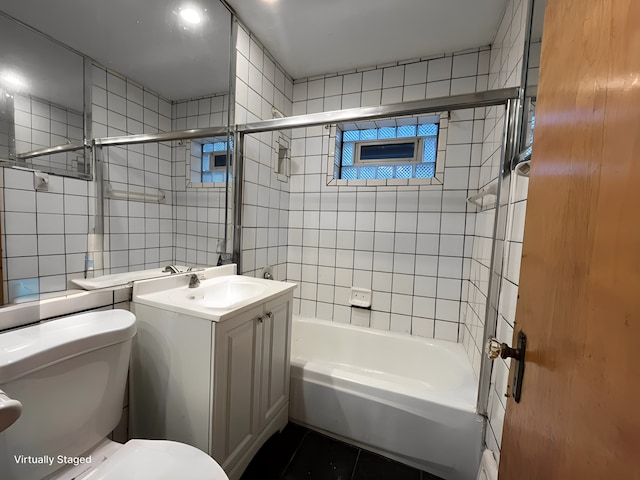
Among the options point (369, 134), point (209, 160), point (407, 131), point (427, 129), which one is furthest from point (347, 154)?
point (209, 160)

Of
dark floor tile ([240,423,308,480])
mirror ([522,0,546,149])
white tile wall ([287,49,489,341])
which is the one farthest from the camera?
white tile wall ([287,49,489,341])

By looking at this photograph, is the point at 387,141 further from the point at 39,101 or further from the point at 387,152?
the point at 39,101

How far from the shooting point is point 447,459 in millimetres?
1249

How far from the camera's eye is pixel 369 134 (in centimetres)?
224

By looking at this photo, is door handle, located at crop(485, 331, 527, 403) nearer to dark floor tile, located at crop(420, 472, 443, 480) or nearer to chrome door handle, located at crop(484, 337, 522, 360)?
chrome door handle, located at crop(484, 337, 522, 360)

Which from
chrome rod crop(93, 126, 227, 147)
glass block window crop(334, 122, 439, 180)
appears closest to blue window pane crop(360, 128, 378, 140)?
glass block window crop(334, 122, 439, 180)

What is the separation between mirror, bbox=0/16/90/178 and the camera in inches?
30.0

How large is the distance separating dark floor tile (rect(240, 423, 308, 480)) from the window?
148 cm

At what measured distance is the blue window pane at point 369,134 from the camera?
7.29 ft

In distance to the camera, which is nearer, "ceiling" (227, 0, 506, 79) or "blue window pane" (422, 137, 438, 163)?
"ceiling" (227, 0, 506, 79)

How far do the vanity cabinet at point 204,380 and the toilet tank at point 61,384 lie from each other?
17 centimetres

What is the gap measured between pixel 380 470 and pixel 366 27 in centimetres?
252

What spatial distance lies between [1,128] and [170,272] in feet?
2.53

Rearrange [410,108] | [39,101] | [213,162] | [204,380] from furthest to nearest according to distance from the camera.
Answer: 1. [213,162]
2. [410,108]
3. [204,380]
4. [39,101]
